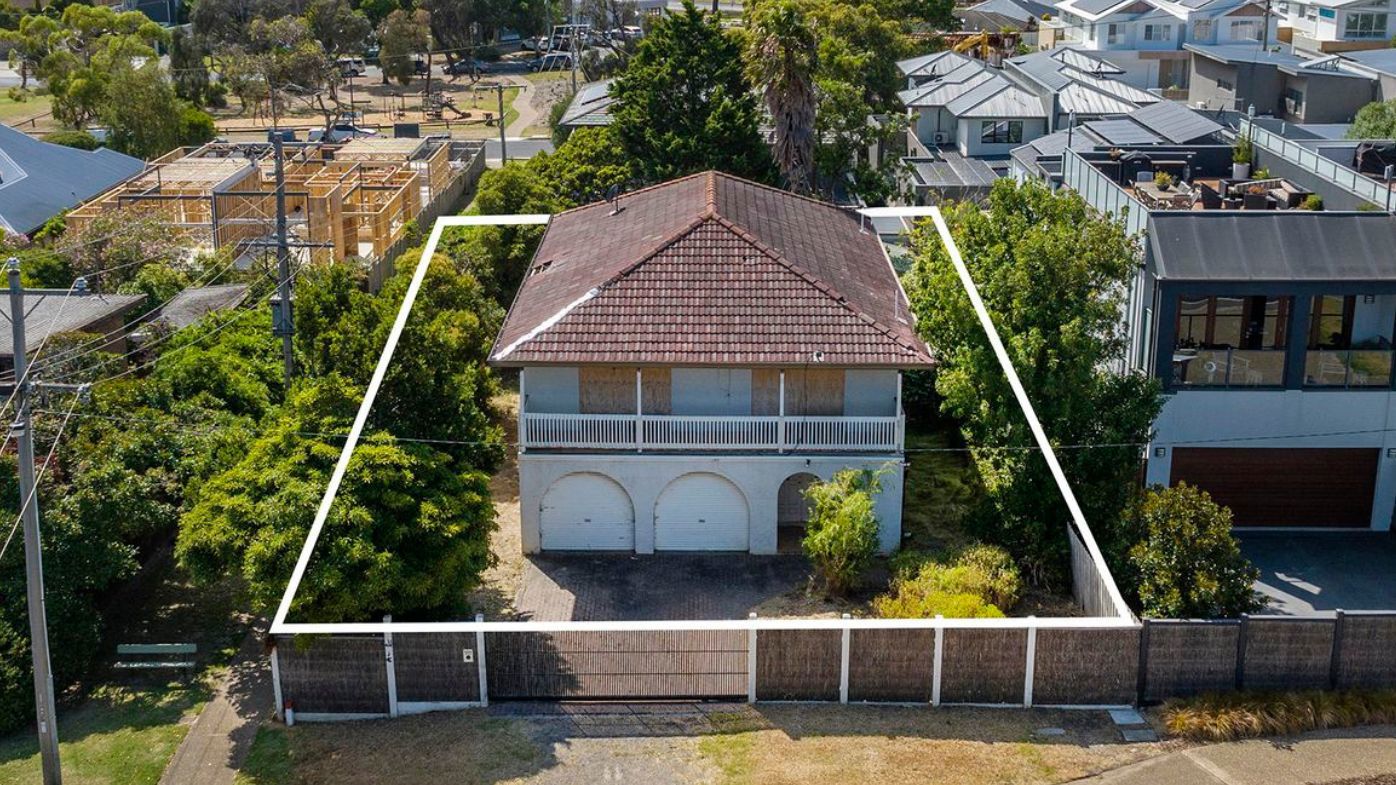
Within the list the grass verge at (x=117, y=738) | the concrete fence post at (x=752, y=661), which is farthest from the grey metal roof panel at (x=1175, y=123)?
the grass verge at (x=117, y=738)

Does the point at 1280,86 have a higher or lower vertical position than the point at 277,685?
higher

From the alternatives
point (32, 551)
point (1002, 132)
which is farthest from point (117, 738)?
point (1002, 132)

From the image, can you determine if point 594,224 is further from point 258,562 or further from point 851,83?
point 851,83

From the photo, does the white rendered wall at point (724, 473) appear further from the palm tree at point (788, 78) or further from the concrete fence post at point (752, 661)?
the palm tree at point (788, 78)

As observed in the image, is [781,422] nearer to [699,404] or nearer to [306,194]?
[699,404]

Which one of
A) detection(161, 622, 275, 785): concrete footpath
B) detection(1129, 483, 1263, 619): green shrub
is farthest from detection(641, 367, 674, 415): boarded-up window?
detection(1129, 483, 1263, 619): green shrub

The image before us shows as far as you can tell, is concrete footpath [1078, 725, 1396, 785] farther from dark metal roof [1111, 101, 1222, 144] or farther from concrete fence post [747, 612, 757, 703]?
dark metal roof [1111, 101, 1222, 144]

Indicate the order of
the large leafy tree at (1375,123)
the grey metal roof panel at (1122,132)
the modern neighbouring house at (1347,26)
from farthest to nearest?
the modern neighbouring house at (1347,26) → the large leafy tree at (1375,123) → the grey metal roof panel at (1122,132)
